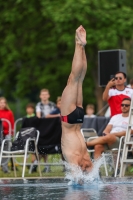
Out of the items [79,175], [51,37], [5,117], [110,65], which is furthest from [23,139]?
[51,37]

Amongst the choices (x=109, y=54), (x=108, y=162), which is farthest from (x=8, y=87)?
(x=108, y=162)

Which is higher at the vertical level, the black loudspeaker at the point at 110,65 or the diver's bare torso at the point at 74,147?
the black loudspeaker at the point at 110,65

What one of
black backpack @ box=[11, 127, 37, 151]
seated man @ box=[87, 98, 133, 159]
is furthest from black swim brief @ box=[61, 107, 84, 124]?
black backpack @ box=[11, 127, 37, 151]

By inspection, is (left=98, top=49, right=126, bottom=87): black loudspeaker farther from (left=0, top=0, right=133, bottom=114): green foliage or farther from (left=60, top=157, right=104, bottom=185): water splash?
(left=0, top=0, right=133, bottom=114): green foliage

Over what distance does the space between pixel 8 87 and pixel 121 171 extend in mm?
24505

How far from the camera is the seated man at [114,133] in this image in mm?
13242

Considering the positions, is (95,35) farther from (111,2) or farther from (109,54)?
(109,54)

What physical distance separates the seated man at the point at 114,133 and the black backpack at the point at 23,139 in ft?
4.70

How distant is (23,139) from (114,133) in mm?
1894

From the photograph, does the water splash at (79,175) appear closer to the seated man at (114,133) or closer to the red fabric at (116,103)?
the seated man at (114,133)

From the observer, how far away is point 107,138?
13.2 metres

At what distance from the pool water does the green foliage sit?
16428 mm

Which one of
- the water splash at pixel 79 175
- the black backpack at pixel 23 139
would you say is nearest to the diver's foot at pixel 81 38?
the water splash at pixel 79 175

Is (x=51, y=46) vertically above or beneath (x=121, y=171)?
above
